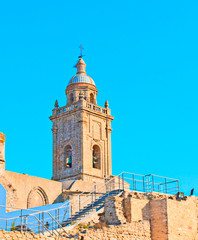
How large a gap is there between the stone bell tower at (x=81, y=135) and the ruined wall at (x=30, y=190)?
4838mm

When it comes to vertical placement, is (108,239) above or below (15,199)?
below

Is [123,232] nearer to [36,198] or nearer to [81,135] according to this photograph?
[36,198]

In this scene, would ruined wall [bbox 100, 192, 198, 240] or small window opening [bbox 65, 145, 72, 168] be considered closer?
ruined wall [bbox 100, 192, 198, 240]

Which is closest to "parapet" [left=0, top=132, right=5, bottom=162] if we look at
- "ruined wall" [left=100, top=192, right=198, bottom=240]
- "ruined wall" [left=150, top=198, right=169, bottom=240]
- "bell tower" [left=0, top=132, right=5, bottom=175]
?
"bell tower" [left=0, top=132, right=5, bottom=175]

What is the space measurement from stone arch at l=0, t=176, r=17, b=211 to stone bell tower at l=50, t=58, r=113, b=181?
1020cm

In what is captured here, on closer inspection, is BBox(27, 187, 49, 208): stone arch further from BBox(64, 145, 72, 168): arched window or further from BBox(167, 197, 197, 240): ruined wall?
BBox(167, 197, 197, 240): ruined wall

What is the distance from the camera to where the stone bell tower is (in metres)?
47.7

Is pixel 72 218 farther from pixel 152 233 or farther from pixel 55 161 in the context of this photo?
pixel 55 161

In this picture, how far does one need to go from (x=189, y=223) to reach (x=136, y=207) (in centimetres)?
325

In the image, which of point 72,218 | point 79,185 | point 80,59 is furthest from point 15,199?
point 80,59

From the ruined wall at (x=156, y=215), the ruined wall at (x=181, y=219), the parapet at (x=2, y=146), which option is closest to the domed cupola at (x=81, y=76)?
the parapet at (x=2, y=146)

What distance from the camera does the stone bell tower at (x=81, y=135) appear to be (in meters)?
47.7

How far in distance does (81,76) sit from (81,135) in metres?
6.94

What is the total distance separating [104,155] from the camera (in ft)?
165
